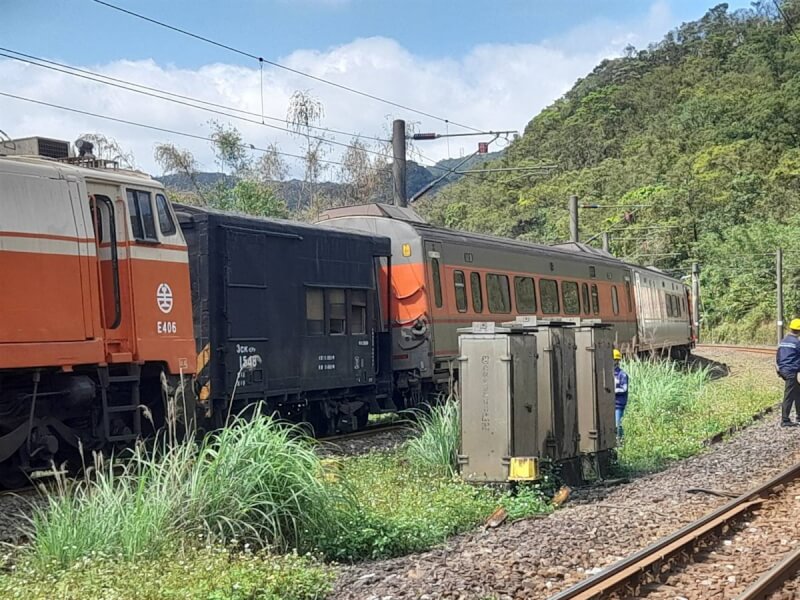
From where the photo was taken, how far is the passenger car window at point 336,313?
14.2 metres

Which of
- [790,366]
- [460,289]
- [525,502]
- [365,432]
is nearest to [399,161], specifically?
[460,289]

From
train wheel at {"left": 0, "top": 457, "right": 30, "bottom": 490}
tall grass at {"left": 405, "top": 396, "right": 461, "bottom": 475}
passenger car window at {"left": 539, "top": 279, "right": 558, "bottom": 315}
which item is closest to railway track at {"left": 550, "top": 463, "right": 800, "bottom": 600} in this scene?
tall grass at {"left": 405, "top": 396, "right": 461, "bottom": 475}

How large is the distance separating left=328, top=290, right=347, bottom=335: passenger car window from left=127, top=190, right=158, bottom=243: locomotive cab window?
4.12 metres

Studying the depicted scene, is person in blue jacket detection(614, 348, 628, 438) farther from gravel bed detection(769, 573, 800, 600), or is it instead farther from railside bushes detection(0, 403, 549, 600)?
gravel bed detection(769, 573, 800, 600)

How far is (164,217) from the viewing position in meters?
10.8

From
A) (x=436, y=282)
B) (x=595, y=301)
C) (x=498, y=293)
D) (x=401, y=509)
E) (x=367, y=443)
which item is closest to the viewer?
(x=401, y=509)

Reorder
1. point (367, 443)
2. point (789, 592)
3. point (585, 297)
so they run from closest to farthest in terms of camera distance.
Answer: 1. point (789, 592)
2. point (367, 443)
3. point (585, 297)

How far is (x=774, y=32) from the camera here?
81562 mm

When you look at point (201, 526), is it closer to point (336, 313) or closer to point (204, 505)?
point (204, 505)

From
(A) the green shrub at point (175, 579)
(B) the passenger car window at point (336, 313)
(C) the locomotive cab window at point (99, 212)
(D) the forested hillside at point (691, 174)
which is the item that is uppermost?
(D) the forested hillside at point (691, 174)

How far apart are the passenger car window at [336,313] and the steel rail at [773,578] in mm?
8582

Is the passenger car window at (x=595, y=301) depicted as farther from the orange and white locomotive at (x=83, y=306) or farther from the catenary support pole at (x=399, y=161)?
the orange and white locomotive at (x=83, y=306)

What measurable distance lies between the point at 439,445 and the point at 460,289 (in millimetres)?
6709

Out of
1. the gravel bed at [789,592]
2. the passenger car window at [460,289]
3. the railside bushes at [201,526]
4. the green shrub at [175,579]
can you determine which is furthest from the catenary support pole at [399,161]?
the gravel bed at [789,592]
